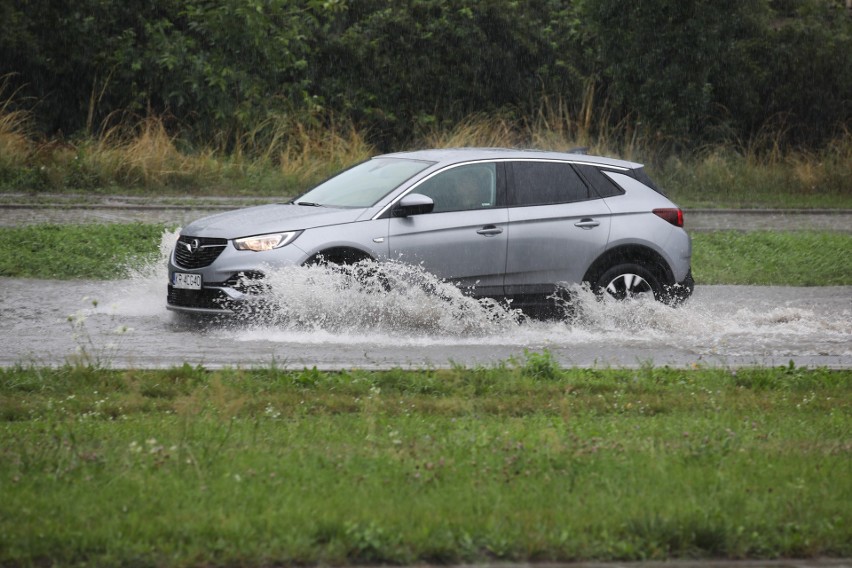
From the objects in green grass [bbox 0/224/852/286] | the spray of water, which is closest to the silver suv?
the spray of water

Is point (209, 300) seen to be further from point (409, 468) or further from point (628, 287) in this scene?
point (409, 468)

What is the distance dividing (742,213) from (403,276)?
42.3 feet

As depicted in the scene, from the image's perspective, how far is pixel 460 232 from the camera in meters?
10.4

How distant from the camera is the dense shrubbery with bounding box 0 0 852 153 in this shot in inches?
1048

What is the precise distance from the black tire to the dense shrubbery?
49.0 ft

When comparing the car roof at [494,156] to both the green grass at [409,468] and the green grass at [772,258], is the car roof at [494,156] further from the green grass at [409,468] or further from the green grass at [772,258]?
the green grass at [772,258]

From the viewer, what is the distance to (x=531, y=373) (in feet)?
27.7

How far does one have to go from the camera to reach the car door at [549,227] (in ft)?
35.0

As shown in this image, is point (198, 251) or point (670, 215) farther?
point (670, 215)

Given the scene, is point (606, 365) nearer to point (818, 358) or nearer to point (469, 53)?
point (818, 358)

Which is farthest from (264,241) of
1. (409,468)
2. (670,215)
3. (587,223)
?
(409,468)

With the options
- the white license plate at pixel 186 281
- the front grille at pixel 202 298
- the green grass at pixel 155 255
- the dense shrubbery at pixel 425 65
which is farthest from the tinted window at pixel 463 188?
the dense shrubbery at pixel 425 65

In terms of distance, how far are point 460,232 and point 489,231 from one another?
279 mm

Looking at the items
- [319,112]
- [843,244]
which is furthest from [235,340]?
[319,112]
